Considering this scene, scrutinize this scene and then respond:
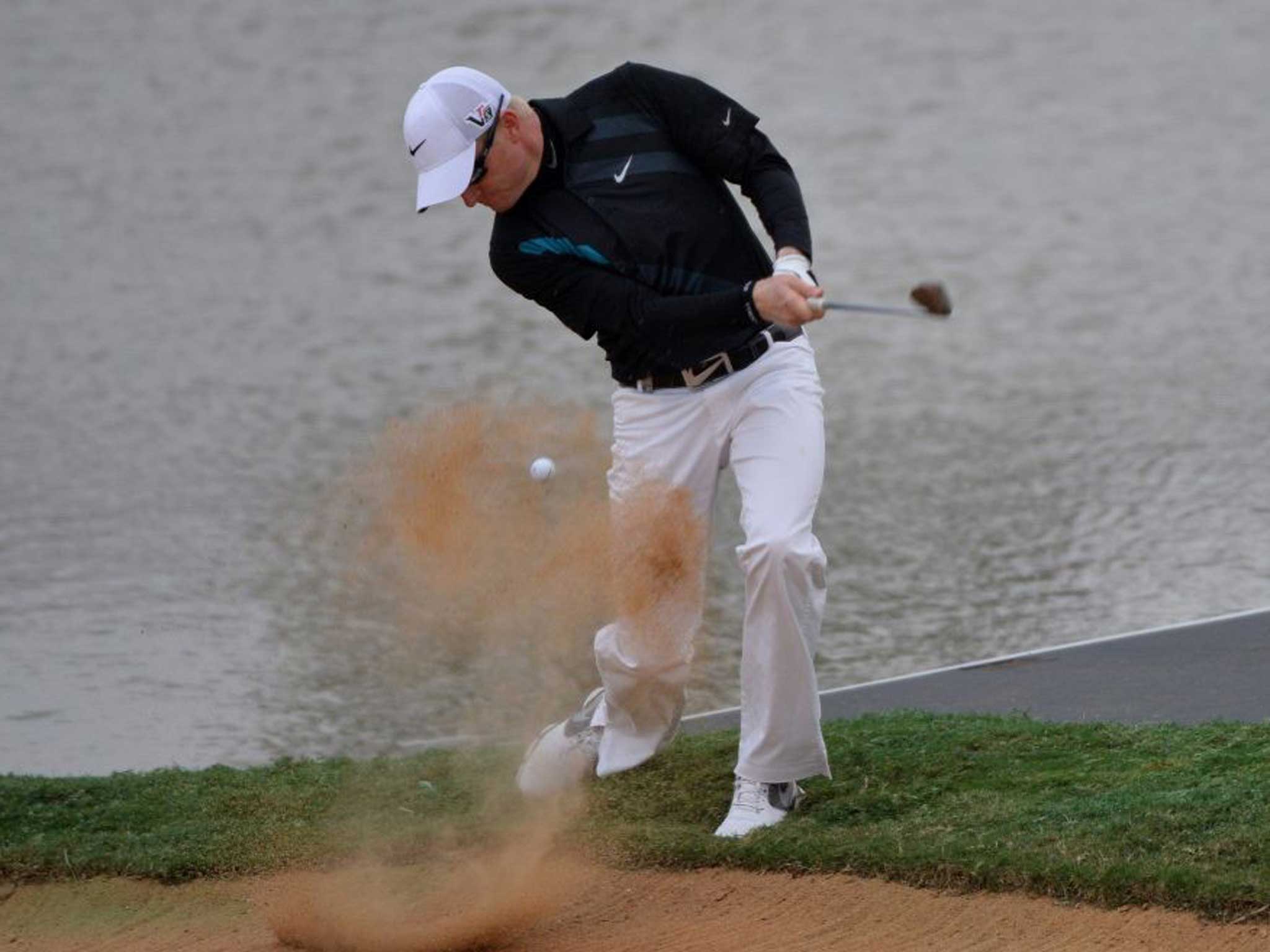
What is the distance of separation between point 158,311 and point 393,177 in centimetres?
323

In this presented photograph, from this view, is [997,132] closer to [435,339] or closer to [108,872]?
[435,339]

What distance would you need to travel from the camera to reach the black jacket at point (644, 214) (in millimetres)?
5898

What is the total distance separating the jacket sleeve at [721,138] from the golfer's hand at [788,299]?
425mm

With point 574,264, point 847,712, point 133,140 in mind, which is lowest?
point 847,712

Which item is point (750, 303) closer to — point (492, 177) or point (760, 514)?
point (760, 514)

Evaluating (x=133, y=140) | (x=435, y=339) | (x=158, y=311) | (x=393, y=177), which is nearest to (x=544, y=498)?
(x=435, y=339)

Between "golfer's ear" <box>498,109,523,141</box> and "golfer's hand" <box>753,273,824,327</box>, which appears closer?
"golfer's hand" <box>753,273,824,327</box>

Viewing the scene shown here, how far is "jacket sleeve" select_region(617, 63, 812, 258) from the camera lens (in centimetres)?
596

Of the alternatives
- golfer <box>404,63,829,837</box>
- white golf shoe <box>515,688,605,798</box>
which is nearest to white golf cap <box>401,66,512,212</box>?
golfer <box>404,63,829,837</box>

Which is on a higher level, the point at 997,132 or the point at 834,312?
the point at 997,132

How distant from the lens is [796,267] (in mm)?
5648

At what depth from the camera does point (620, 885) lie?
580cm

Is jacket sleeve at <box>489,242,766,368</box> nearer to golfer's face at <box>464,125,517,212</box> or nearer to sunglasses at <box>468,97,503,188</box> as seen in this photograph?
golfer's face at <box>464,125,517,212</box>

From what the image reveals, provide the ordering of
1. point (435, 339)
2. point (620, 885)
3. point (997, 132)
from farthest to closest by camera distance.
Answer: point (997, 132), point (435, 339), point (620, 885)
